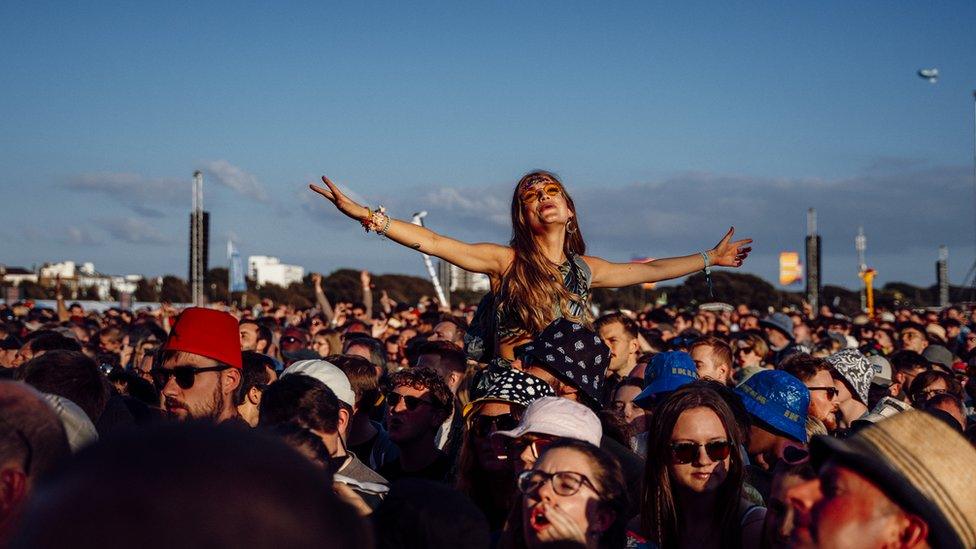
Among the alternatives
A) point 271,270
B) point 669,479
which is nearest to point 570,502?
point 669,479

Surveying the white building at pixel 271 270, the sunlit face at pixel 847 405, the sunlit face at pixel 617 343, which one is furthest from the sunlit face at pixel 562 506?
the white building at pixel 271 270

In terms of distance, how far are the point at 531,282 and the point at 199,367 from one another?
1696mm

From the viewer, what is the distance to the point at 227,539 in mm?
832

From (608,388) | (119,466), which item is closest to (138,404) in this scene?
(608,388)

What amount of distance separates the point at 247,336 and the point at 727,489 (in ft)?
24.5

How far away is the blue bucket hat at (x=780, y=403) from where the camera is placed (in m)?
4.94

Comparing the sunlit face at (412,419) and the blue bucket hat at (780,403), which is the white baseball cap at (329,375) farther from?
the blue bucket hat at (780,403)

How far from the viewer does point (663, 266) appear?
591cm

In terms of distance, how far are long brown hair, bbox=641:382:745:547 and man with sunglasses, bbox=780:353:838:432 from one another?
103 inches

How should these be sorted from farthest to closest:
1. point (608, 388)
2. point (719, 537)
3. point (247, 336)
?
point (247, 336)
point (608, 388)
point (719, 537)

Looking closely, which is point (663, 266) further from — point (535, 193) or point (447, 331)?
point (447, 331)

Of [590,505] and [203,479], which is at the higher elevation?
[203,479]

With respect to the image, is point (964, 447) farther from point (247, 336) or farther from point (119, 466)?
point (247, 336)

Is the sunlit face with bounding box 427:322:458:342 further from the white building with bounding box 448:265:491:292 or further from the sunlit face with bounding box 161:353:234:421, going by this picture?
the white building with bounding box 448:265:491:292
